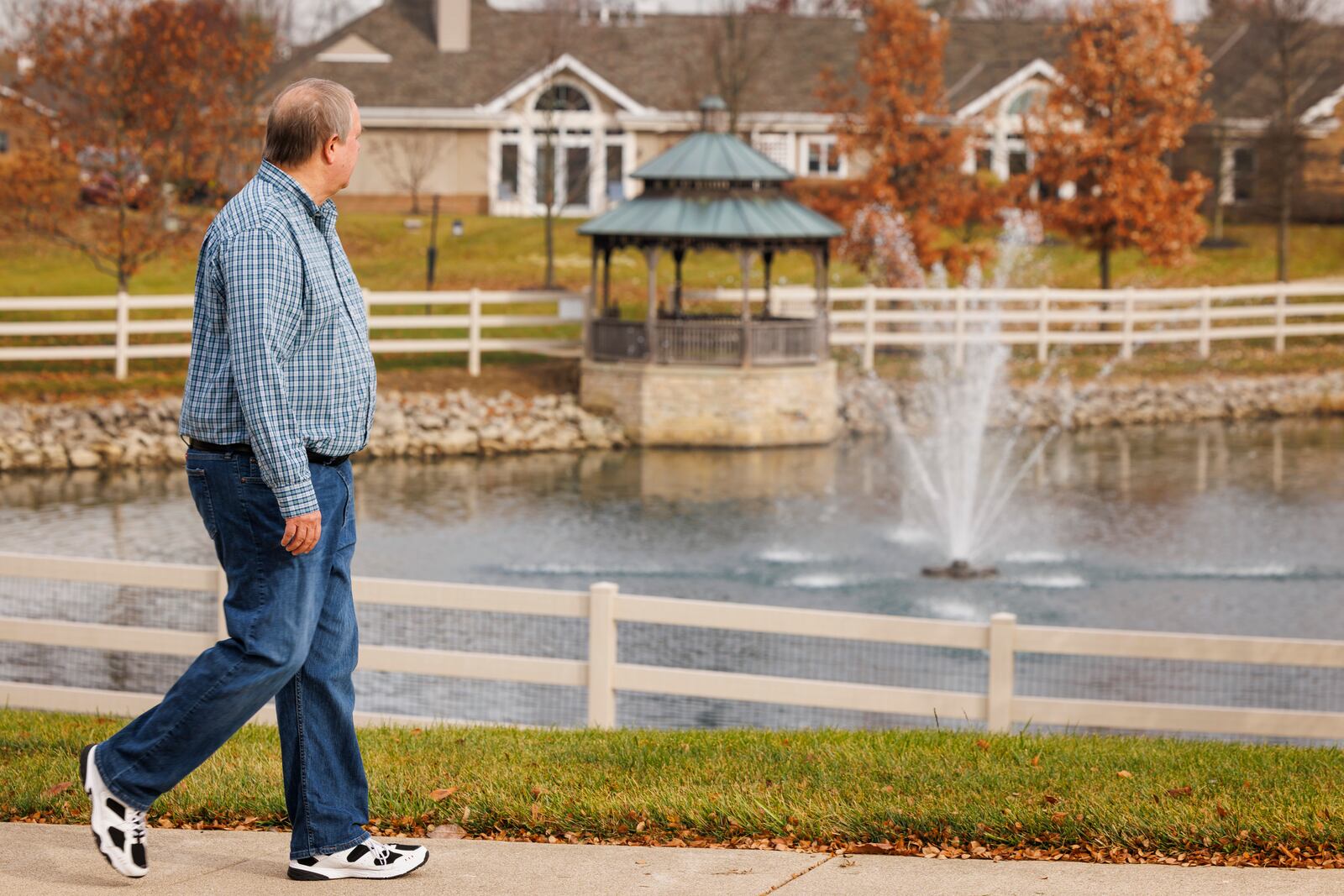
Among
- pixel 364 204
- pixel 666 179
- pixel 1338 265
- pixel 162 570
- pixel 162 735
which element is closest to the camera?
pixel 162 735

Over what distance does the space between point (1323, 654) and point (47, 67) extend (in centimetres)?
2760

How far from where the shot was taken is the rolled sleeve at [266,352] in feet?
15.4

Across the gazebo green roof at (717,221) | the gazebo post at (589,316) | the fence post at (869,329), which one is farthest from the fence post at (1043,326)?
the gazebo post at (589,316)

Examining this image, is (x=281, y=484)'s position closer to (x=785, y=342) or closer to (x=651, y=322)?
(x=651, y=322)

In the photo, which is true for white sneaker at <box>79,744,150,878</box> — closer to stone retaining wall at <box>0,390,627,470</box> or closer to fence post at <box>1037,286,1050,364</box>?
stone retaining wall at <box>0,390,627,470</box>

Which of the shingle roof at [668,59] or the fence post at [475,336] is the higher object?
the shingle roof at [668,59]

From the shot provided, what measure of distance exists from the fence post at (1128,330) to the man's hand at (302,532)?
29157mm

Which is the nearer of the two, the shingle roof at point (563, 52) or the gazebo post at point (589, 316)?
the gazebo post at point (589, 316)

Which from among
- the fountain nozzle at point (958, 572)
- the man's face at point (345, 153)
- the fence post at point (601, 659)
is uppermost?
the man's face at point (345, 153)

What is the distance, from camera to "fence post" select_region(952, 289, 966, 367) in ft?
102

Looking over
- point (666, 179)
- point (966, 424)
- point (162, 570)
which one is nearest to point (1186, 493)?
point (966, 424)

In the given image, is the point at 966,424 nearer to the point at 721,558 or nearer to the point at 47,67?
Answer: the point at 721,558

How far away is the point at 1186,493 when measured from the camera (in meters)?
22.4

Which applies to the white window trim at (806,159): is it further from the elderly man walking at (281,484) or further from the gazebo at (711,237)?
the elderly man walking at (281,484)
